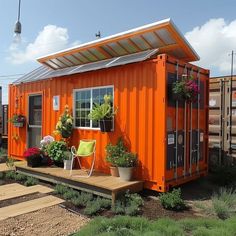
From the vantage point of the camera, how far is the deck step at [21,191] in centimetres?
632

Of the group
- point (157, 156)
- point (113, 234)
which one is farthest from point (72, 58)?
point (113, 234)

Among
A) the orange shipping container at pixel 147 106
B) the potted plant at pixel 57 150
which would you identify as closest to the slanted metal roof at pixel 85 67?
the orange shipping container at pixel 147 106

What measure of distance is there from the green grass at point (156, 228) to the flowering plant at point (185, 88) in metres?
2.57

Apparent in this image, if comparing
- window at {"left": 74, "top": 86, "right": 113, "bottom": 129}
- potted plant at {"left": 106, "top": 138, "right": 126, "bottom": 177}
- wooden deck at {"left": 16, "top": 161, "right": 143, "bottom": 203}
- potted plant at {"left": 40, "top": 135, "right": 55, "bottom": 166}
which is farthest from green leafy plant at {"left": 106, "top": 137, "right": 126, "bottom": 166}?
potted plant at {"left": 40, "top": 135, "right": 55, "bottom": 166}

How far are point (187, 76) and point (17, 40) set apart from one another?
366cm

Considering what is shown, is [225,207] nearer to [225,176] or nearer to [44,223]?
[225,176]

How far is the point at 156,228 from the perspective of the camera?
13.8 feet

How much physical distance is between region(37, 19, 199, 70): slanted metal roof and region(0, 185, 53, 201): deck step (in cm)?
343

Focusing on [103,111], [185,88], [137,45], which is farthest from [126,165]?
[137,45]

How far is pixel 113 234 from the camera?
375 cm

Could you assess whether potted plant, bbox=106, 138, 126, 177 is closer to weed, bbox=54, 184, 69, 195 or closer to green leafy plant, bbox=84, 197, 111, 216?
green leafy plant, bbox=84, 197, 111, 216

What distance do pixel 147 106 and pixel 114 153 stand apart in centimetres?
122

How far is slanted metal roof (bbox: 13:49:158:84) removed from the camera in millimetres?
6520

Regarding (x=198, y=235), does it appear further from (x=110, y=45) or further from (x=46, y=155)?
(x=46, y=155)
